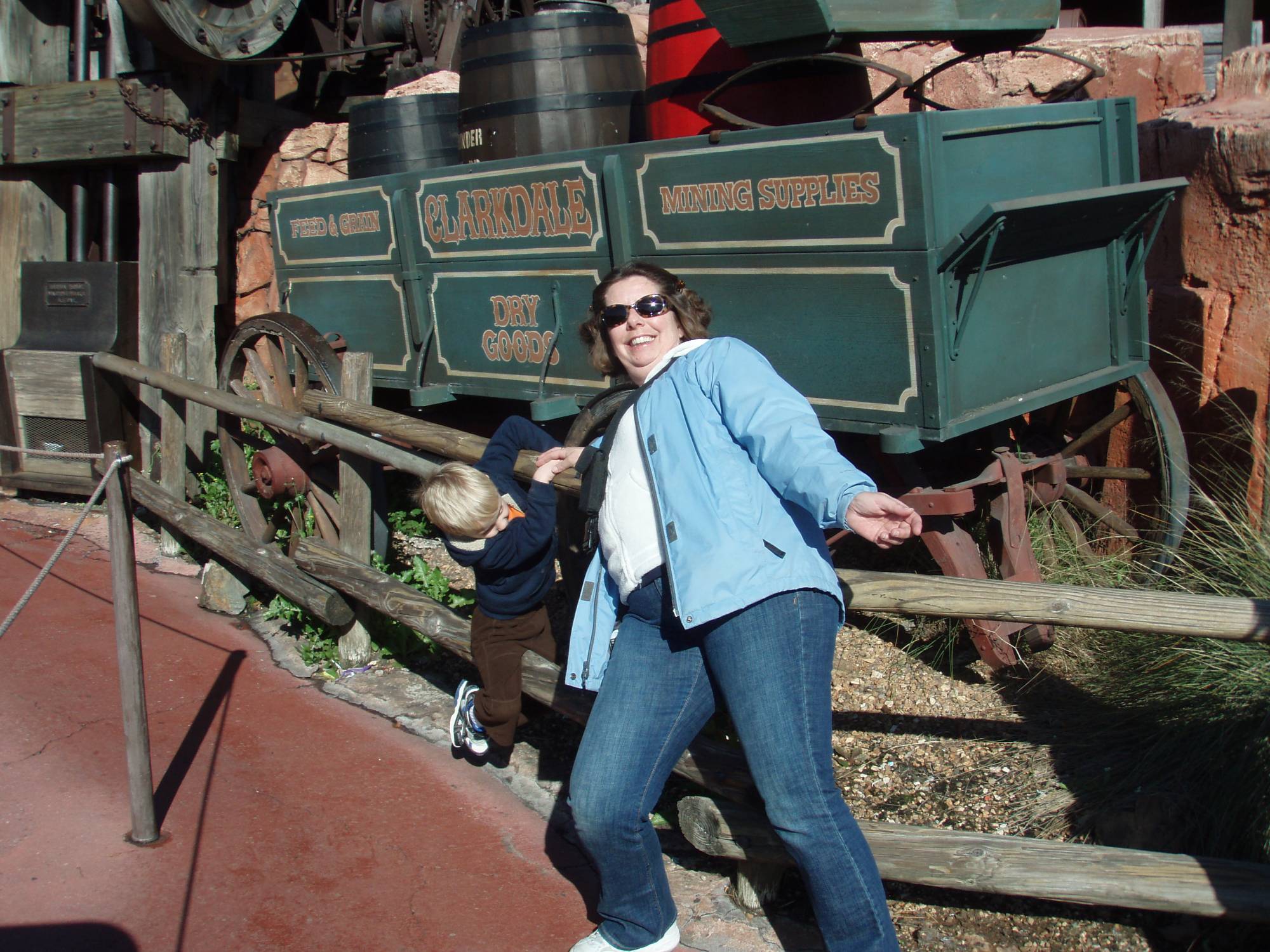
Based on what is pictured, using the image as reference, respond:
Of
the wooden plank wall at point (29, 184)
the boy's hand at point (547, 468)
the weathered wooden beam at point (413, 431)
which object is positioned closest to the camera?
the boy's hand at point (547, 468)

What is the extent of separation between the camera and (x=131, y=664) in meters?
3.19

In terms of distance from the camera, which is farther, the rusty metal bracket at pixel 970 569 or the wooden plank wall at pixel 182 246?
the wooden plank wall at pixel 182 246

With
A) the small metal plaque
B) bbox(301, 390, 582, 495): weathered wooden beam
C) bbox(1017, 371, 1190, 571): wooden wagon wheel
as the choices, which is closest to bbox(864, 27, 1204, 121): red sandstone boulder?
bbox(1017, 371, 1190, 571): wooden wagon wheel

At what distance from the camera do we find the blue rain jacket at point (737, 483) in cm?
212

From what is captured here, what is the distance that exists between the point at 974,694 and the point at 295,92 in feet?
20.4

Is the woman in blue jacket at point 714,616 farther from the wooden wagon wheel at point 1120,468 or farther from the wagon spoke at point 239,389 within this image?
the wagon spoke at point 239,389

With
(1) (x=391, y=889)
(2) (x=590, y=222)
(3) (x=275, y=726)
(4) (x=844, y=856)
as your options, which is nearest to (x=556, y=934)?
(1) (x=391, y=889)

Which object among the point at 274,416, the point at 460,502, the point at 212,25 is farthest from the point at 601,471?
the point at 212,25

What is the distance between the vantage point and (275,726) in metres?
4.07

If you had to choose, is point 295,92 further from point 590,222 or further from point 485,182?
point 590,222

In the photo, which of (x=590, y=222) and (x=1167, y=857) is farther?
(x=590, y=222)

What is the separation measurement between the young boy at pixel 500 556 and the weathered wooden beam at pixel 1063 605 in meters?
0.88

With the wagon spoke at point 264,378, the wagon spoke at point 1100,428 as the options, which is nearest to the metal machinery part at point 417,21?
the wagon spoke at point 264,378

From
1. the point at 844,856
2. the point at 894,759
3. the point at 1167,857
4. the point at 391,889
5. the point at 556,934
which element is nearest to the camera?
the point at 844,856
